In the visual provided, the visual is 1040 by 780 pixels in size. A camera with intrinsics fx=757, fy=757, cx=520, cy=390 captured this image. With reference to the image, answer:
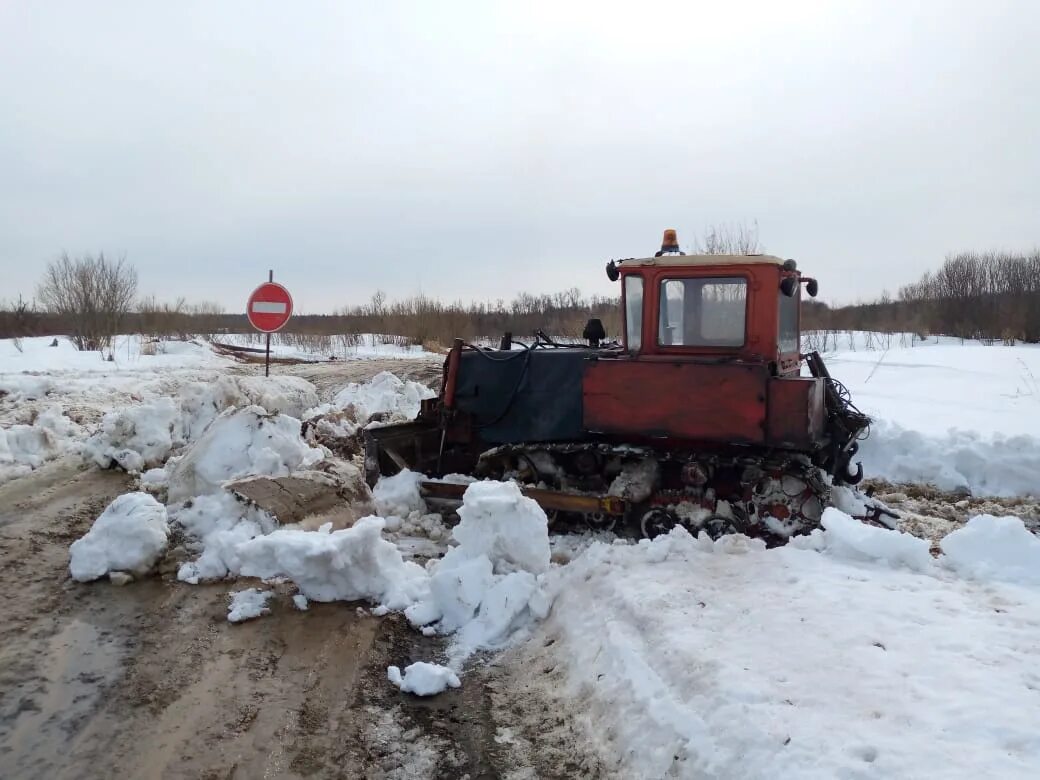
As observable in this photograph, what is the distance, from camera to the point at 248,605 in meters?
4.75

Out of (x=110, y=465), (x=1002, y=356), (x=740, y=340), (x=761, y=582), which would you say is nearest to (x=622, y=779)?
(x=761, y=582)

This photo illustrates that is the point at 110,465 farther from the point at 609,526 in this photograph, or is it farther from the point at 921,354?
the point at 921,354

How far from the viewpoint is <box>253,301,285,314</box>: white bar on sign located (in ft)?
34.6

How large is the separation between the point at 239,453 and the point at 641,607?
4.25 metres

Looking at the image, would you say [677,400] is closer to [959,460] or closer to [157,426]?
[959,460]

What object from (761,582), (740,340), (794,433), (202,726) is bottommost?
(202,726)

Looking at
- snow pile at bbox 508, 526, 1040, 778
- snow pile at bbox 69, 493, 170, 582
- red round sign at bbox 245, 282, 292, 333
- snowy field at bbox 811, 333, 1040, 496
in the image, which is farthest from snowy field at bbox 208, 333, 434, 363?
snow pile at bbox 508, 526, 1040, 778

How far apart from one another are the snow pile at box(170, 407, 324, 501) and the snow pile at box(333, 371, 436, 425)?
429cm

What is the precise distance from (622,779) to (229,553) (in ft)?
11.4

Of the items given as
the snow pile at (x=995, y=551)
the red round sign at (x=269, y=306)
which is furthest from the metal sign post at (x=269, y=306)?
the snow pile at (x=995, y=551)

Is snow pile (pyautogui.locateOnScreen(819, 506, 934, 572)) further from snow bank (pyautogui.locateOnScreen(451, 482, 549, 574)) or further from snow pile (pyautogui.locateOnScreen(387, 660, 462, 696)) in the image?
snow pile (pyautogui.locateOnScreen(387, 660, 462, 696))

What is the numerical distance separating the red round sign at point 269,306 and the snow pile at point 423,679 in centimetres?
740

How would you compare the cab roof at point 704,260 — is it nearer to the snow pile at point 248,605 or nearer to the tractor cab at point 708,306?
the tractor cab at point 708,306

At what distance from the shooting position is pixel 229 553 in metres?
5.40
